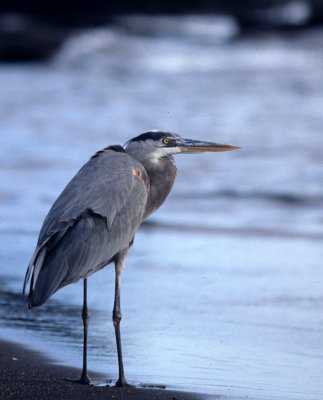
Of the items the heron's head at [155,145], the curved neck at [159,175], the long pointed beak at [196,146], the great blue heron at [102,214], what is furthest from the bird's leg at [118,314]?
the long pointed beak at [196,146]

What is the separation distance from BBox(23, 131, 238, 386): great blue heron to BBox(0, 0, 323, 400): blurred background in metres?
0.57

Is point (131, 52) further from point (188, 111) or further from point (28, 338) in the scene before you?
point (28, 338)

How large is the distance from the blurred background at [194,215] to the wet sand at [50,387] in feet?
0.56

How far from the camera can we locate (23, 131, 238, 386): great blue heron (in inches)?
213

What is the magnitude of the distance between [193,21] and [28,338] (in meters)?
41.3

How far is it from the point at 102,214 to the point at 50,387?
1.00 metres

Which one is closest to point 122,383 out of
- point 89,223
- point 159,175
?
point 89,223

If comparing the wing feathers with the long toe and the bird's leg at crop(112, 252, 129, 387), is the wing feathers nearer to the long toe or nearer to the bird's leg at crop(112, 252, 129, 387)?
the bird's leg at crop(112, 252, 129, 387)

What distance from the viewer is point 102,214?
5.66 m

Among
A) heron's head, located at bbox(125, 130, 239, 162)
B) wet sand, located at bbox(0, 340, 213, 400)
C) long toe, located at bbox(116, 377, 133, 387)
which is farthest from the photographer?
heron's head, located at bbox(125, 130, 239, 162)

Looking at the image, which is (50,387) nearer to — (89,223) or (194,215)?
(89,223)

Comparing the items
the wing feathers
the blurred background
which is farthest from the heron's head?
the blurred background

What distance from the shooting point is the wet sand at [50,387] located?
4.96m

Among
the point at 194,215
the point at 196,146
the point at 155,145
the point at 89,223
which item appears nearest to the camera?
the point at 89,223
